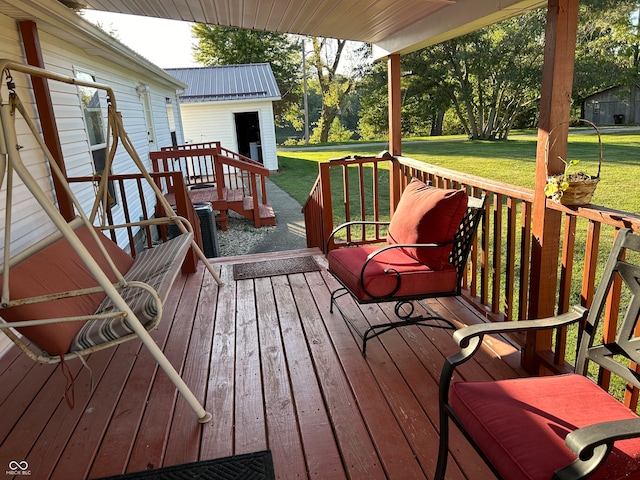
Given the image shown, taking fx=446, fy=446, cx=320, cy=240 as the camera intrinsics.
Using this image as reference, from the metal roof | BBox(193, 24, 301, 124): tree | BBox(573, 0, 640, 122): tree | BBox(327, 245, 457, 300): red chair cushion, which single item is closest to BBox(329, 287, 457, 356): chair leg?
BBox(327, 245, 457, 300): red chair cushion

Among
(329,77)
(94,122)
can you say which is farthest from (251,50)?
(94,122)

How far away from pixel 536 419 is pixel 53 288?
7.59 feet

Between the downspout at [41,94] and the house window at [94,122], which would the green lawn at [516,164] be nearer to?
the house window at [94,122]

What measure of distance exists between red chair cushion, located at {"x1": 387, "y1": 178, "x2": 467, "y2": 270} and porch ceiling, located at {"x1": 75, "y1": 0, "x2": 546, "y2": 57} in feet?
3.52

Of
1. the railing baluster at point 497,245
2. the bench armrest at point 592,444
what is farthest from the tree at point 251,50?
the bench armrest at point 592,444

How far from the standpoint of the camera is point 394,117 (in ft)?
14.0

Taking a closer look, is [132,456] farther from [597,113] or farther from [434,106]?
[597,113]

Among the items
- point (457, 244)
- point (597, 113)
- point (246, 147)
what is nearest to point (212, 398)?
point (457, 244)

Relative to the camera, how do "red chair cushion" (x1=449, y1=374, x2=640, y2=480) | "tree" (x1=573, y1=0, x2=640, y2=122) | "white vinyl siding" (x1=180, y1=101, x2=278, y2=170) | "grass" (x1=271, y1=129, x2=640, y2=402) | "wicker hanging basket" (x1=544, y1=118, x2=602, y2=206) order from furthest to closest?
"tree" (x1=573, y1=0, x2=640, y2=122), "white vinyl siding" (x1=180, y1=101, x2=278, y2=170), "grass" (x1=271, y1=129, x2=640, y2=402), "wicker hanging basket" (x1=544, y1=118, x2=602, y2=206), "red chair cushion" (x1=449, y1=374, x2=640, y2=480)

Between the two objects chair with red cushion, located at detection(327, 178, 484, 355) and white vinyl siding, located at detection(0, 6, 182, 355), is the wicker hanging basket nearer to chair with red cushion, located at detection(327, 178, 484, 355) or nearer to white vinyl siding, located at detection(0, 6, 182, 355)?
chair with red cushion, located at detection(327, 178, 484, 355)

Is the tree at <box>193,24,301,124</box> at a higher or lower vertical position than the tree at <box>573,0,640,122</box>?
higher

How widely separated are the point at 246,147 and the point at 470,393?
1672 cm

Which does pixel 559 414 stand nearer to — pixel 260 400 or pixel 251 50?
pixel 260 400

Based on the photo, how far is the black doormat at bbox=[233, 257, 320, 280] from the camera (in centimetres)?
407
